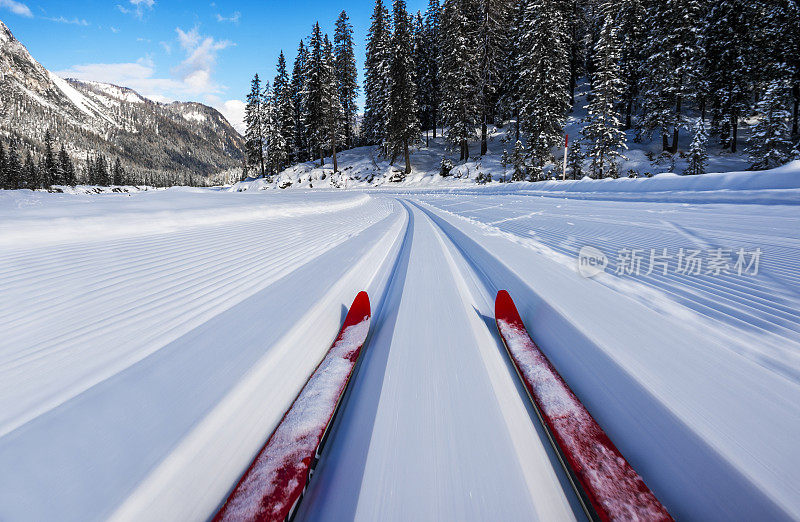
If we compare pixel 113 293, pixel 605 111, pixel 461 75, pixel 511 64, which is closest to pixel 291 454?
pixel 113 293

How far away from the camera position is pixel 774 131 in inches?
571

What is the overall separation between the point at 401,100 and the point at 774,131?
22.7 m

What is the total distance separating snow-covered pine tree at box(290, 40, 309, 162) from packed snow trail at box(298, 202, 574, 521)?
41.4 m

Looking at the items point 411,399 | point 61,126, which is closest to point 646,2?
point 411,399

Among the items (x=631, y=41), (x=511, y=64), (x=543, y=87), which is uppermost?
(x=511, y=64)

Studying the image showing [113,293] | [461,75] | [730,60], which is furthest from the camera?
[461,75]

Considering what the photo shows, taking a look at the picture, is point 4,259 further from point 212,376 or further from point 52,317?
point 212,376

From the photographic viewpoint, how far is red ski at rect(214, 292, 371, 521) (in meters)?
0.78

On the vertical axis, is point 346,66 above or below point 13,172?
above

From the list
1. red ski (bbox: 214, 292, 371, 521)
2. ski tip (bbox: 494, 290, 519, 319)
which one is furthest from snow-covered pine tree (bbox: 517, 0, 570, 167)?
red ski (bbox: 214, 292, 371, 521)

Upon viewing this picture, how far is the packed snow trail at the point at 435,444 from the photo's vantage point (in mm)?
833

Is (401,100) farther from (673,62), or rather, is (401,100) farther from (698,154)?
(698,154)

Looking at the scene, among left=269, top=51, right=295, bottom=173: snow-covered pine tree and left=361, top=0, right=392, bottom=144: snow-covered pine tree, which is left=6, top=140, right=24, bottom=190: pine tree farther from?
left=361, top=0, right=392, bottom=144: snow-covered pine tree

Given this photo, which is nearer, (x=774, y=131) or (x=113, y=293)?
(x=113, y=293)
